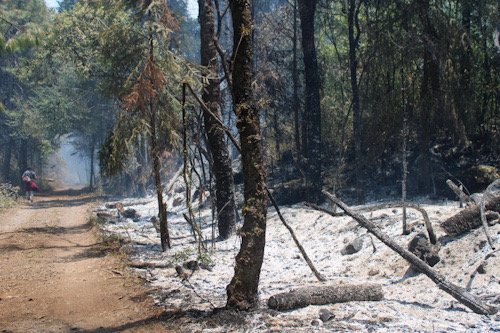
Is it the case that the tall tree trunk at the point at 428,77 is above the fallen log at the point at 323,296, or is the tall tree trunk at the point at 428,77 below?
above

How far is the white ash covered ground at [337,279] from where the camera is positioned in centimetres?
590

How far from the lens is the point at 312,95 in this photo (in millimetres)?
17438

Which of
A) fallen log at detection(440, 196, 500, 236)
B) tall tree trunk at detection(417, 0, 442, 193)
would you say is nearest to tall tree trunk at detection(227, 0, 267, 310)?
fallen log at detection(440, 196, 500, 236)

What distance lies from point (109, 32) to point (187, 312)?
829 cm

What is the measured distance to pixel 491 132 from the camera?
680 inches

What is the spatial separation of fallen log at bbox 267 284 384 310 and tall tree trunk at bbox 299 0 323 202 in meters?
10.9

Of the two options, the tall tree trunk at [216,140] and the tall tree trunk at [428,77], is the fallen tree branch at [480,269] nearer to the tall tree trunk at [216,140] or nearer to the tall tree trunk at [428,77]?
the tall tree trunk at [216,140]

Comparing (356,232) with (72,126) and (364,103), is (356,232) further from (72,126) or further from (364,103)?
(72,126)

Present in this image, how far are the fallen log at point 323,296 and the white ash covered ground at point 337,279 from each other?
107 millimetres

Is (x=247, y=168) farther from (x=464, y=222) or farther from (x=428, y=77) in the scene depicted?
(x=428, y=77)

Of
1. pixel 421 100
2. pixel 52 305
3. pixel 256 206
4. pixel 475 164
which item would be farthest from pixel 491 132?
pixel 52 305

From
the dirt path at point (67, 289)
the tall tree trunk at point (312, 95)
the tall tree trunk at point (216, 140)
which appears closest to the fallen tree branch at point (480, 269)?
the dirt path at point (67, 289)

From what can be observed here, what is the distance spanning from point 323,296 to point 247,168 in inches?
80.4

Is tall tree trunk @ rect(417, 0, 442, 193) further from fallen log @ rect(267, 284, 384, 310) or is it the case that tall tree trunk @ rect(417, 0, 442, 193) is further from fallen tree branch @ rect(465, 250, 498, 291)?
fallen log @ rect(267, 284, 384, 310)
